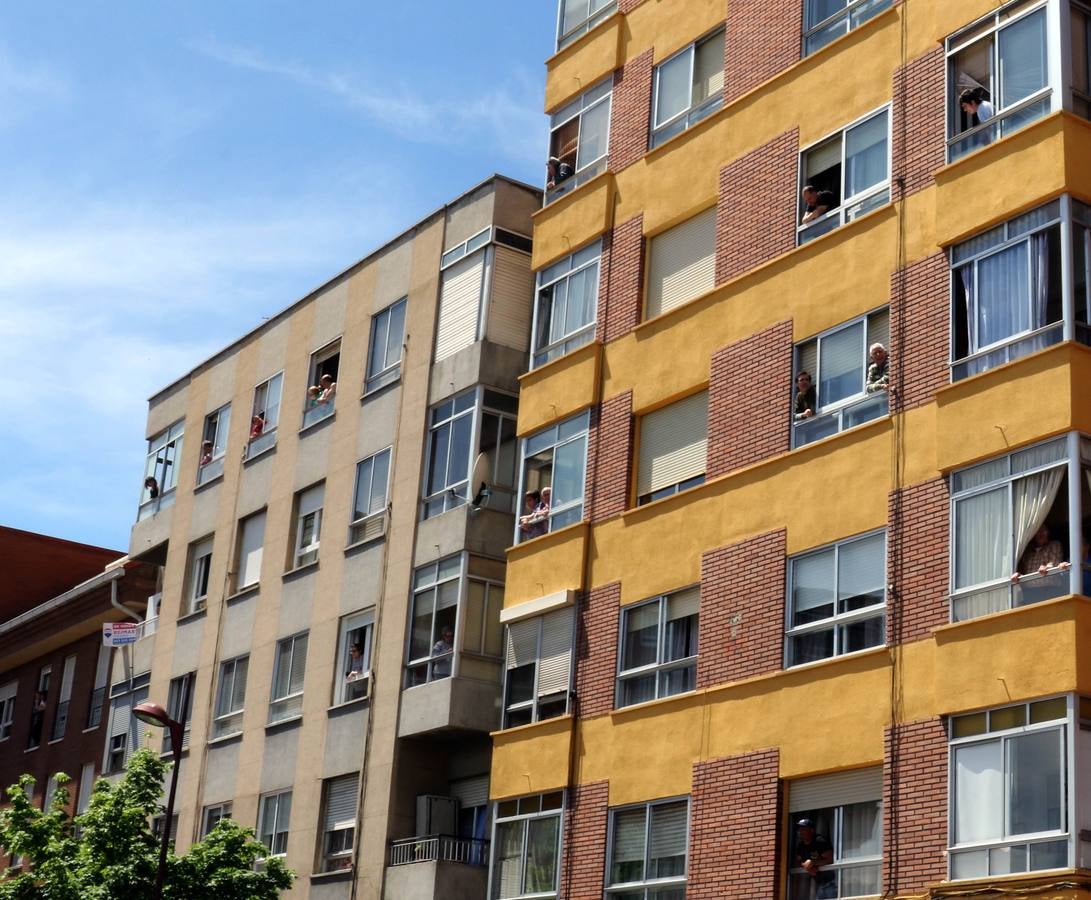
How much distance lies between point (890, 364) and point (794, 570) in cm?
314

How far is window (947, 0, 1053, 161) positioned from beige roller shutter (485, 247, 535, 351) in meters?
11.3

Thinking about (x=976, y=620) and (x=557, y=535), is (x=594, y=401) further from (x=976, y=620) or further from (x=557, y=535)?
(x=976, y=620)

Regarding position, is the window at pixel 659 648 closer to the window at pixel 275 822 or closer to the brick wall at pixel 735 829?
the brick wall at pixel 735 829

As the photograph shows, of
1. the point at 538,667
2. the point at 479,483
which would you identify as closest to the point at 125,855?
the point at 538,667

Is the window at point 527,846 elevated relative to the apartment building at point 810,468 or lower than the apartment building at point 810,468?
lower

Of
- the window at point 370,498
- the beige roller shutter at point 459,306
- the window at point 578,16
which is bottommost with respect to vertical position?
the window at point 370,498

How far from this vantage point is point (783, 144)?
2709 cm

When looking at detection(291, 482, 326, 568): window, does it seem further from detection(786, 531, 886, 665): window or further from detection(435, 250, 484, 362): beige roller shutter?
detection(786, 531, 886, 665): window

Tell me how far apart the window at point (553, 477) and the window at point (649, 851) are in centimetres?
542

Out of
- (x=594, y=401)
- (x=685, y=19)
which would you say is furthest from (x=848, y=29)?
(x=594, y=401)

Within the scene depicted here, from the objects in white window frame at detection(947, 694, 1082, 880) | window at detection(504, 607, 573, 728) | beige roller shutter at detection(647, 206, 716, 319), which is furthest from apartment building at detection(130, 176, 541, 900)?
white window frame at detection(947, 694, 1082, 880)

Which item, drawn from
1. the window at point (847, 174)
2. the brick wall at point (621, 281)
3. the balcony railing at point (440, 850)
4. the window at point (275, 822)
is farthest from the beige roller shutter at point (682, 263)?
the window at point (275, 822)

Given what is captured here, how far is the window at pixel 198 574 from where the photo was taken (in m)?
41.2

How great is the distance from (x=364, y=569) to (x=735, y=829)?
41.0ft
